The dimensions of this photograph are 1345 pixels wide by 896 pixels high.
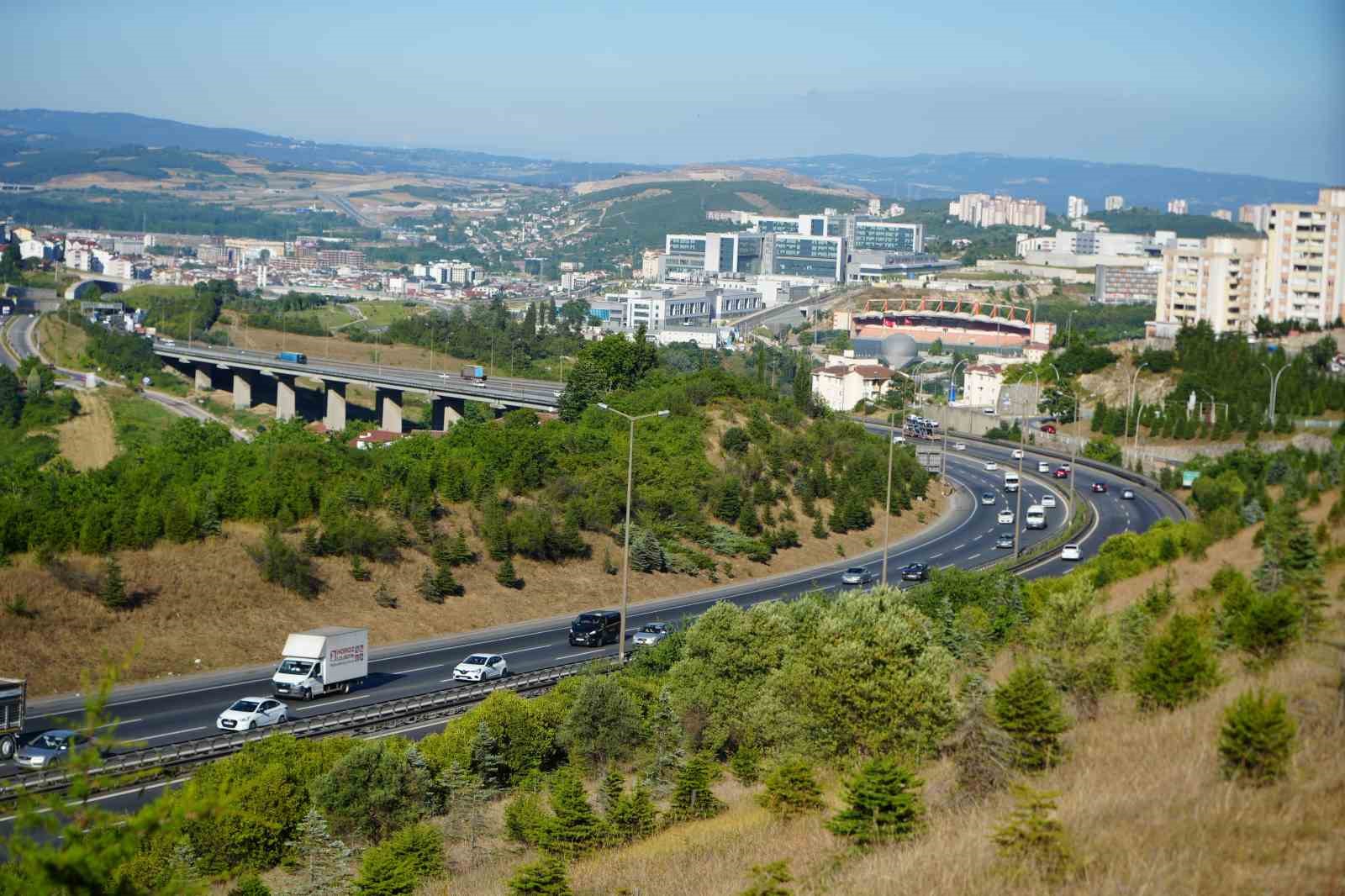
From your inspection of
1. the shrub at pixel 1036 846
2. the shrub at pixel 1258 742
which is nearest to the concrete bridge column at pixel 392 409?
the shrub at pixel 1258 742

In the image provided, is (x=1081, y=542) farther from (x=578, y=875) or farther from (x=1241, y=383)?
(x=578, y=875)

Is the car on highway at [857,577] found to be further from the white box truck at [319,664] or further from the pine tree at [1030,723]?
the pine tree at [1030,723]

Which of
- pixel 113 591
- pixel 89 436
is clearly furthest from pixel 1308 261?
pixel 113 591

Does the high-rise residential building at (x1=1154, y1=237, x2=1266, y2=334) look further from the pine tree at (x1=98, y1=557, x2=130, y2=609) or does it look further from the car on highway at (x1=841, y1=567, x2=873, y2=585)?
the pine tree at (x1=98, y1=557, x2=130, y2=609)

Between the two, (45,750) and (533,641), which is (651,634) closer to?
(533,641)

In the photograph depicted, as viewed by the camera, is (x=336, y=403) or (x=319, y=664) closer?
(x=319, y=664)

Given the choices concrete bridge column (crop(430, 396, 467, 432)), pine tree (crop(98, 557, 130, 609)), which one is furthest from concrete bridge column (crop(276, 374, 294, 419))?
pine tree (crop(98, 557, 130, 609))
